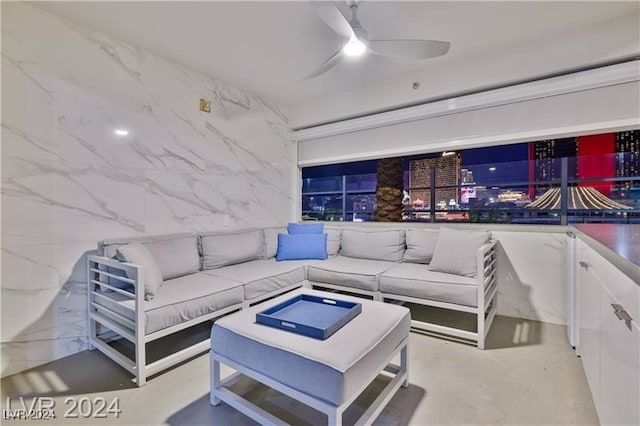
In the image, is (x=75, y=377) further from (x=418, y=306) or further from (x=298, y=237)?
(x=418, y=306)

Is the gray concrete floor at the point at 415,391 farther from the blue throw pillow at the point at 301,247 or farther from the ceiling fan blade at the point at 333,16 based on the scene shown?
the ceiling fan blade at the point at 333,16

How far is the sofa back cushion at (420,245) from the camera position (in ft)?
10.1

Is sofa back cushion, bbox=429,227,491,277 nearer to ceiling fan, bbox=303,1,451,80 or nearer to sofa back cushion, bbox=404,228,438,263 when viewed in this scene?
sofa back cushion, bbox=404,228,438,263

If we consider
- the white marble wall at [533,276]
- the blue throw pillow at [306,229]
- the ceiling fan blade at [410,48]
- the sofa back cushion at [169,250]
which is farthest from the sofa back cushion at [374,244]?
the ceiling fan blade at [410,48]

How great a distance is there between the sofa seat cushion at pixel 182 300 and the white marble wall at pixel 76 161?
0.42 meters

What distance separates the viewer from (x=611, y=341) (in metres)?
1.17

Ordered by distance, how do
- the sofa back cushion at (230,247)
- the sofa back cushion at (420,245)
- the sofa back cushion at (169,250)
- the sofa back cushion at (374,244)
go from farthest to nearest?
the sofa back cushion at (374,244) → the sofa back cushion at (420,245) → the sofa back cushion at (230,247) → the sofa back cushion at (169,250)

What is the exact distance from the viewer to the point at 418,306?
3.15m

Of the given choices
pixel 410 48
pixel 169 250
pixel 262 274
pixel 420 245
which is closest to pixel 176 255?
pixel 169 250

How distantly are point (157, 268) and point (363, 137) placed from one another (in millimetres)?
2691

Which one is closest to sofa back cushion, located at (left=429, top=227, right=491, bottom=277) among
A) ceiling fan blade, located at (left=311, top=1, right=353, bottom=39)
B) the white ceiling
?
the white ceiling

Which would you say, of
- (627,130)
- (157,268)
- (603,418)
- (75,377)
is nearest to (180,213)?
(157,268)

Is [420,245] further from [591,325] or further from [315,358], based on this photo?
[315,358]

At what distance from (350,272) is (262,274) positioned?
0.83 metres
